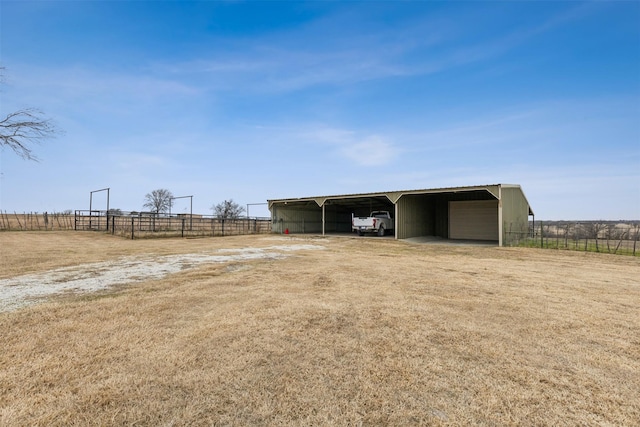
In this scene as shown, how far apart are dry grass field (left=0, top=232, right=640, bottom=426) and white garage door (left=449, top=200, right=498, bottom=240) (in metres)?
15.9

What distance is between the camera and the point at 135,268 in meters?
8.30

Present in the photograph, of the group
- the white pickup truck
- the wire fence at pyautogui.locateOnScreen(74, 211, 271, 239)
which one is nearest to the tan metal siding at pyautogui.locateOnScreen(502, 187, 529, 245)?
the white pickup truck

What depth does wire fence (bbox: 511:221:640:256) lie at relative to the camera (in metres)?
14.5

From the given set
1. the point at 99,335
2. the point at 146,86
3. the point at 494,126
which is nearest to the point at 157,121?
the point at 146,86

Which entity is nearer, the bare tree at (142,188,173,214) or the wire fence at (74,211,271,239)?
the wire fence at (74,211,271,239)

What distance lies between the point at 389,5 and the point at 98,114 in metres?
15.8

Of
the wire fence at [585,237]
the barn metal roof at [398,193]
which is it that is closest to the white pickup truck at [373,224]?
the barn metal roof at [398,193]

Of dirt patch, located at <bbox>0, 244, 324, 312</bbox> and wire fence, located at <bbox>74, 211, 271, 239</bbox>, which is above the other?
wire fence, located at <bbox>74, 211, 271, 239</bbox>

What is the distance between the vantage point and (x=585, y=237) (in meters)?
15.1

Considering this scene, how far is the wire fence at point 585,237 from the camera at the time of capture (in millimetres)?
14531

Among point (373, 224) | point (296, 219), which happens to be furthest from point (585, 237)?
point (296, 219)

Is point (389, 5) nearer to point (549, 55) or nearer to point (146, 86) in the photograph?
point (549, 55)

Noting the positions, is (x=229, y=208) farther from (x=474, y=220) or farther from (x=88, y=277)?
(x=88, y=277)

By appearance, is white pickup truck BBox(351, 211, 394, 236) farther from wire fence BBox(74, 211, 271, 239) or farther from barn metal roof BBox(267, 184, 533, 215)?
wire fence BBox(74, 211, 271, 239)
